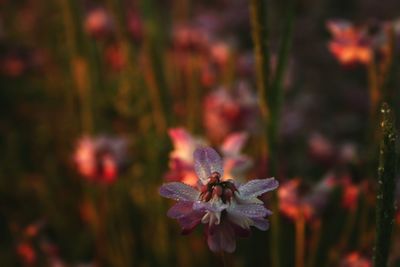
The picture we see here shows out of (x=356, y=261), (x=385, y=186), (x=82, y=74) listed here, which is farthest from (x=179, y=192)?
(x=82, y=74)

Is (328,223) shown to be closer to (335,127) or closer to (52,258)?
(52,258)

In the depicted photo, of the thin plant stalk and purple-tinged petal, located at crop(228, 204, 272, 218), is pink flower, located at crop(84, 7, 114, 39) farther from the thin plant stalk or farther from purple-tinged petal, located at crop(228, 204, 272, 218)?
purple-tinged petal, located at crop(228, 204, 272, 218)

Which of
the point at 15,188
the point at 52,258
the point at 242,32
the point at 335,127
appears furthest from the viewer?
the point at 242,32

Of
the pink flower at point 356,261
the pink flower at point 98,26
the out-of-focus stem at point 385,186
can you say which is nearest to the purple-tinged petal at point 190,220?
the out-of-focus stem at point 385,186

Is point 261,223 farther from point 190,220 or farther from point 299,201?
point 299,201

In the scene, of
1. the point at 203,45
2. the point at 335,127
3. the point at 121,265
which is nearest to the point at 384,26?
the point at 121,265
